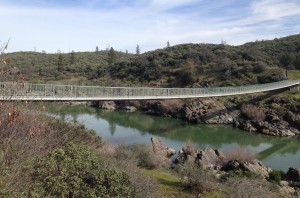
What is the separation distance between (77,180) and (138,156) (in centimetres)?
1159

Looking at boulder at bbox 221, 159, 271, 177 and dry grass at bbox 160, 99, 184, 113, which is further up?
dry grass at bbox 160, 99, 184, 113

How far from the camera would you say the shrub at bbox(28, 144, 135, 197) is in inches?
332

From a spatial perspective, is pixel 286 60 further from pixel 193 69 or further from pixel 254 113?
pixel 254 113

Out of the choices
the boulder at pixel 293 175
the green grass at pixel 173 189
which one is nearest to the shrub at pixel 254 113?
the boulder at pixel 293 175

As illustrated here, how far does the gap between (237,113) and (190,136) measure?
41.6 feet

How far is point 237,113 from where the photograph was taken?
162 ft

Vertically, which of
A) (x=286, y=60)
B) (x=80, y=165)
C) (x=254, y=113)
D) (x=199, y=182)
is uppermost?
(x=286, y=60)

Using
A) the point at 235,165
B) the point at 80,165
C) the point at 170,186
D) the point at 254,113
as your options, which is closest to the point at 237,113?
the point at 254,113

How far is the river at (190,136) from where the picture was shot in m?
32.5

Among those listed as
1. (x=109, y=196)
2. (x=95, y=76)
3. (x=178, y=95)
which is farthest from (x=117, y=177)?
(x=95, y=76)

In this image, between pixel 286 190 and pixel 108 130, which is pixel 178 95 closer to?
pixel 108 130

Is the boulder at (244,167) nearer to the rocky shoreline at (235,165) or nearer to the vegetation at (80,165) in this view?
the rocky shoreline at (235,165)

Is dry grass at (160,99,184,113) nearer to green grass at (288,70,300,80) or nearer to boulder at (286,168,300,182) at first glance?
green grass at (288,70,300,80)

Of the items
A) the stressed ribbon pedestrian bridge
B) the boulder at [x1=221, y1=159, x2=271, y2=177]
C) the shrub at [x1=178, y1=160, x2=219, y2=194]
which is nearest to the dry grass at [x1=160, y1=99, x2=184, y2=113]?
the stressed ribbon pedestrian bridge
